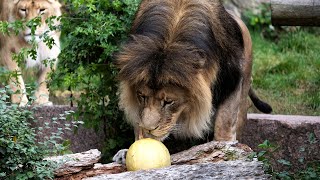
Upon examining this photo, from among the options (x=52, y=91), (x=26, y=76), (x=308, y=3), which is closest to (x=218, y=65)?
(x=308, y=3)

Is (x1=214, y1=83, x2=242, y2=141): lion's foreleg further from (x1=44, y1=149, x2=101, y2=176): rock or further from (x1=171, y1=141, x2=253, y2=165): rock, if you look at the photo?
(x1=44, y1=149, x2=101, y2=176): rock

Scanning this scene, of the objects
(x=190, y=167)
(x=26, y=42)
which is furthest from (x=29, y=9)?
(x=190, y=167)

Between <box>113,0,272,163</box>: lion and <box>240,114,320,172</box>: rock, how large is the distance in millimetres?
791

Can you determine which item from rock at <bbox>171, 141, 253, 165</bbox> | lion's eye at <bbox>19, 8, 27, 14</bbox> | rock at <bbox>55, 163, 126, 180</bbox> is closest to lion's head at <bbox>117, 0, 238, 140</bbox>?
rock at <bbox>171, 141, 253, 165</bbox>

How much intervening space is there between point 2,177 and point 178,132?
1325 mm

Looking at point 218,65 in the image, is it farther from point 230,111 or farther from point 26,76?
point 26,76

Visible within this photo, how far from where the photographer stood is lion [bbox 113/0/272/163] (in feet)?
17.8

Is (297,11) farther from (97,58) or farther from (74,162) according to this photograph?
(97,58)

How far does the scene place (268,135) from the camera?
281 inches

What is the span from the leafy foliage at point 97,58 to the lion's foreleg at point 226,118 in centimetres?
82

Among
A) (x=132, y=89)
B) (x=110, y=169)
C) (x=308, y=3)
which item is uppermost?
(x=308, y=3)

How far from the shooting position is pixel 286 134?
7023mm

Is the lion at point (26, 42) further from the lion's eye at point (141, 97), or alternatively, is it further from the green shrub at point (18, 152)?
the green shrub at point (18, 152)

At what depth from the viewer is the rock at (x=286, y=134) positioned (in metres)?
6.84
